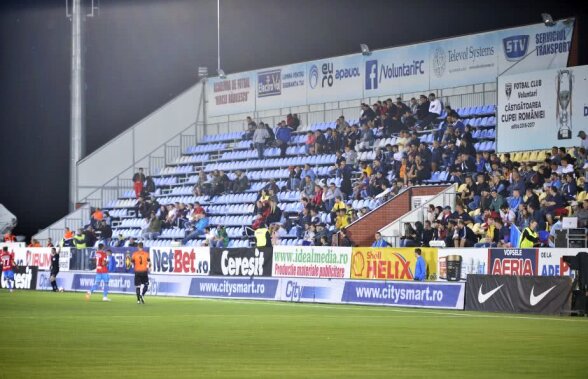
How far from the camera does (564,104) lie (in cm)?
3659

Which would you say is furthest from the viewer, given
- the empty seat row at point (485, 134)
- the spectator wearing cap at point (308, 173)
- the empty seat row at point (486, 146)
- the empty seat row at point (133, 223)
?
the empty seat row at point (133, 223)

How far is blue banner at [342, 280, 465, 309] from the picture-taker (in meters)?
31.7

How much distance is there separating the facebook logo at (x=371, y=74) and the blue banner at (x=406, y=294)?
1391 cm

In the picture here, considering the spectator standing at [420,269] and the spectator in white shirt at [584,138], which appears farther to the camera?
the spectator in white shirt at [584,138]

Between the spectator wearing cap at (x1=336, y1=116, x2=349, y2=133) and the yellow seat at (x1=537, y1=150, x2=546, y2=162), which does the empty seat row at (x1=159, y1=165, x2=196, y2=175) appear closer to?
the spectator wearing cap at (x1=336, y1=116, x2=349, y2=133)

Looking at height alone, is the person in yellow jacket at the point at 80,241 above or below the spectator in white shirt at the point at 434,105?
below

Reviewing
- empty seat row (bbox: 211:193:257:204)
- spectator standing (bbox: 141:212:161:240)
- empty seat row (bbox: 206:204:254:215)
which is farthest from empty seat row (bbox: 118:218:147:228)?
empty seat row (bbox: 211:193:257:204)

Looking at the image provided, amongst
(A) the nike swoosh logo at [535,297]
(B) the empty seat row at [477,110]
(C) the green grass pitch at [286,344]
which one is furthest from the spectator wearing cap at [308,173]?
(A) the nike swoosh logo at [535,297]

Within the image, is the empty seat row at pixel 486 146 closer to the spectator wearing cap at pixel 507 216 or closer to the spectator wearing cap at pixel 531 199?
the spectator wearing cap at pixel 507 216

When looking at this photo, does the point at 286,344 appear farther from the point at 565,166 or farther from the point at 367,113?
the point at 367,113

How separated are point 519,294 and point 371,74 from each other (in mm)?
19172

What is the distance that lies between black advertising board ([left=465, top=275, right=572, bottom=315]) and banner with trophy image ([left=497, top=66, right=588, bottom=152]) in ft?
25.9

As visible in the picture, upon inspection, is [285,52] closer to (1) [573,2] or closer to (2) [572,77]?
(1) [573,2]

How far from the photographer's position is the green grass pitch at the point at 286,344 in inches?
580
